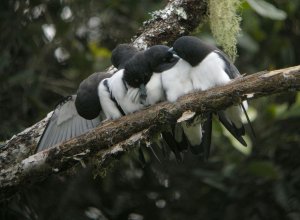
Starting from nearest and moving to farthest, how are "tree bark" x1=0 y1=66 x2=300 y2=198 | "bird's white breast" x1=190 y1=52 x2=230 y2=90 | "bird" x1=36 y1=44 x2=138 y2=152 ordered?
"tree bark" x1=0 y1=66 x2=300 y2=198 < "bird's white breast" x1=190 y1=52 x2=230 y2=90 < "bird" x1=36 y1=44 x2=138 y2=152

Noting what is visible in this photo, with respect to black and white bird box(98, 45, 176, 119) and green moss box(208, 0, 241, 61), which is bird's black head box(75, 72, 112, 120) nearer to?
black and white bird box(98, 45, 176, 119)

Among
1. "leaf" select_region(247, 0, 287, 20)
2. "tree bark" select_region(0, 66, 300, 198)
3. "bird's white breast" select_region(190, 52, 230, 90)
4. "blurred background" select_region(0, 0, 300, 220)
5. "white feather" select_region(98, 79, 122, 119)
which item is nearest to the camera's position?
"tree bark" select_region(0, 66, 300, 198)

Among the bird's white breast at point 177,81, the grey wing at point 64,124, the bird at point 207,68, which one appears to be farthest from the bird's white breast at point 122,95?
the grey wing at point 64,124

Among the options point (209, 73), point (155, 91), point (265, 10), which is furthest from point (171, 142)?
point (265, 10)

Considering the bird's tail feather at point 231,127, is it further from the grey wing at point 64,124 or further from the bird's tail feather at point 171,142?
the grey wing at point 64,124

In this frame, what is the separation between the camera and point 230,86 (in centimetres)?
388

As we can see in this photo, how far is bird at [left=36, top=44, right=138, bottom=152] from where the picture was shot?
4.91m

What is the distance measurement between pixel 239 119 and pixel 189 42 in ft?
2.11

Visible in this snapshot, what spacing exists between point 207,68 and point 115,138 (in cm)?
78

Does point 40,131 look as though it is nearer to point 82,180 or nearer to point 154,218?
point 82,180

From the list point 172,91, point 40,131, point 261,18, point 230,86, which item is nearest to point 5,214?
point 40,131

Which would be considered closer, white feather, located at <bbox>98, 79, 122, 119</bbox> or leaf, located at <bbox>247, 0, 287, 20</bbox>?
white feather, located at <bbox>98, 79, 122, 119</bbox>

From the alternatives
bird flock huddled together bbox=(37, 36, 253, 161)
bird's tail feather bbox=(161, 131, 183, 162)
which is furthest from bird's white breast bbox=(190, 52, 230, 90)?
bird's tail feather bbox=(161, 131, 183, 162)

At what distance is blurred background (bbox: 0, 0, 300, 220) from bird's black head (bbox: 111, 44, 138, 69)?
110 centimetres
